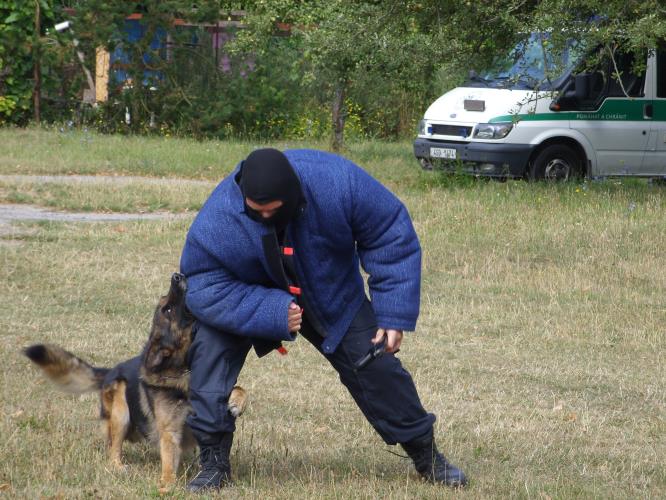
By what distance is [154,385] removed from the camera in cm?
475

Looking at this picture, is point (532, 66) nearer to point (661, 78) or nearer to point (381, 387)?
point (661, 78)

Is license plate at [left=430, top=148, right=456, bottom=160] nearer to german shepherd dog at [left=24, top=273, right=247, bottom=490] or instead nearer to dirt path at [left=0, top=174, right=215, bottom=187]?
dirt path at [left=0, top=174, right=215, bottom=187]

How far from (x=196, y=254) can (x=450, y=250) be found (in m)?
6.87

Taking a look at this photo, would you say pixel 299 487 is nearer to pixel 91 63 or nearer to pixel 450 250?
pixel 450 250

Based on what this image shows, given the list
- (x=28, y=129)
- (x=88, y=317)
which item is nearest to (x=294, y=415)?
(x=88, y=317)

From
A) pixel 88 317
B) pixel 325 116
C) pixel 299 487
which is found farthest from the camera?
pixel 325 116

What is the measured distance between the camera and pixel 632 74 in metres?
15.1

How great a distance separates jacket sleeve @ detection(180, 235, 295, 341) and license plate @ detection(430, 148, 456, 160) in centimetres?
1120

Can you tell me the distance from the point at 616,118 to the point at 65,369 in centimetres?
1158

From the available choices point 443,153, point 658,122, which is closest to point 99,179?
point 443,153

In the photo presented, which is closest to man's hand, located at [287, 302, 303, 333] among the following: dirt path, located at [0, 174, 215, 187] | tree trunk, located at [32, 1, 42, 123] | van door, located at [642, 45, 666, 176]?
dirt path, located at [0, 174, 215, 187]

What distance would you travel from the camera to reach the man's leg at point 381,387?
179 inches

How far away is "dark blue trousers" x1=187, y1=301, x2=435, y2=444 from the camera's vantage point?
4488 millimetres

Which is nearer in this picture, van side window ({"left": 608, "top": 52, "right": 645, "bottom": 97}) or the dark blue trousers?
the dark blue trousers
